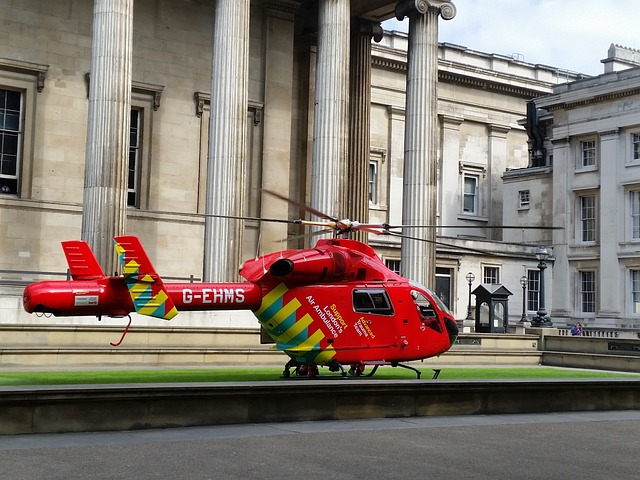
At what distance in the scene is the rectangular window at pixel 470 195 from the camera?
6694cm

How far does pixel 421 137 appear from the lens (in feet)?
119

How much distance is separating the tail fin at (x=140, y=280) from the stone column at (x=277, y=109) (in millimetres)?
20713

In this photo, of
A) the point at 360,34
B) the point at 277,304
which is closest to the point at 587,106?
the point at 360,34

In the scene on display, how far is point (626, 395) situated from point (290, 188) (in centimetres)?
2461

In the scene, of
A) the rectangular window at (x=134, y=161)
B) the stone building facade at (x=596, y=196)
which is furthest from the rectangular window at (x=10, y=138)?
the stone building facade at (x=596, y=196)

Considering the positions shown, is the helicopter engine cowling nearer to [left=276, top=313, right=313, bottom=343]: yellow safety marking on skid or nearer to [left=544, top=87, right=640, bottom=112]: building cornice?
[left=276, top=313, right=313, bottom=343]: yellow safety marking on skid

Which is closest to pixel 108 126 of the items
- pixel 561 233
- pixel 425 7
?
pixel 425 7

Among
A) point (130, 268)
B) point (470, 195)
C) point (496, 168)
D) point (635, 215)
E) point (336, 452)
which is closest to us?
point (336, 452)

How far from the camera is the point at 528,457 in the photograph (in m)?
12.1

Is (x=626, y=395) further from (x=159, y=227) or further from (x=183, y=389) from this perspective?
(x=159, y=227)

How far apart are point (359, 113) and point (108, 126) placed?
13865mm

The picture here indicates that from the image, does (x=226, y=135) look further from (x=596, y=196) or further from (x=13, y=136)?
(x=596, y=196)

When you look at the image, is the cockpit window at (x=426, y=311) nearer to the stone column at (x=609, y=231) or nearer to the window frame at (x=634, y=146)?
the stone column at (x=609, y=231)

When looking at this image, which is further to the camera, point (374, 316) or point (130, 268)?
point (374, 316)
